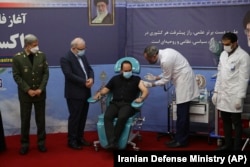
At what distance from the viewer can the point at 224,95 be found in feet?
14.8

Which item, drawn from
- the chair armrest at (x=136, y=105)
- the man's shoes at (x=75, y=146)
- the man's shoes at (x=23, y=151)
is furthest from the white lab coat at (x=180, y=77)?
the man's shoes at (x=23, y=151)

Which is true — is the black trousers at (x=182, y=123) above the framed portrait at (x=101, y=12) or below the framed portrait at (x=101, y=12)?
below

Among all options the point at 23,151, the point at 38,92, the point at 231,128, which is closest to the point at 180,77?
the point at 231,128

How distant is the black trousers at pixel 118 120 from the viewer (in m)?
4.69

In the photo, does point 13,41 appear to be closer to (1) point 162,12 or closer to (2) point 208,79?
(1) point 162,12

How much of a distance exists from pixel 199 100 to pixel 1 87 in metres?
2.89

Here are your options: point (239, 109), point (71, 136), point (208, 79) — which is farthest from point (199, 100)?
point (71, 136)

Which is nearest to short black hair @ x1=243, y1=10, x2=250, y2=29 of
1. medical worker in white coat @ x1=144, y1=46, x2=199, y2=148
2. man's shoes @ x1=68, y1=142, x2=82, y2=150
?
medical worker in white coat @ x1=144, y1=46, x2=199, y2=148

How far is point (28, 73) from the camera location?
15.4 ft

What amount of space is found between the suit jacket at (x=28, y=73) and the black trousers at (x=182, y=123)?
71.6 inches

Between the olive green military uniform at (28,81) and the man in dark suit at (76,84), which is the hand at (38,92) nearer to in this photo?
the olive green military uniform at (28,81)

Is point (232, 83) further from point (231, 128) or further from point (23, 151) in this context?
point (23, 151)

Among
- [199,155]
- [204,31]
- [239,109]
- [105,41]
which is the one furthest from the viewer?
[105,41]

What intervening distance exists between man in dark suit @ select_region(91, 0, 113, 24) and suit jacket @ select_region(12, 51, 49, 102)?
1291 millimetres
